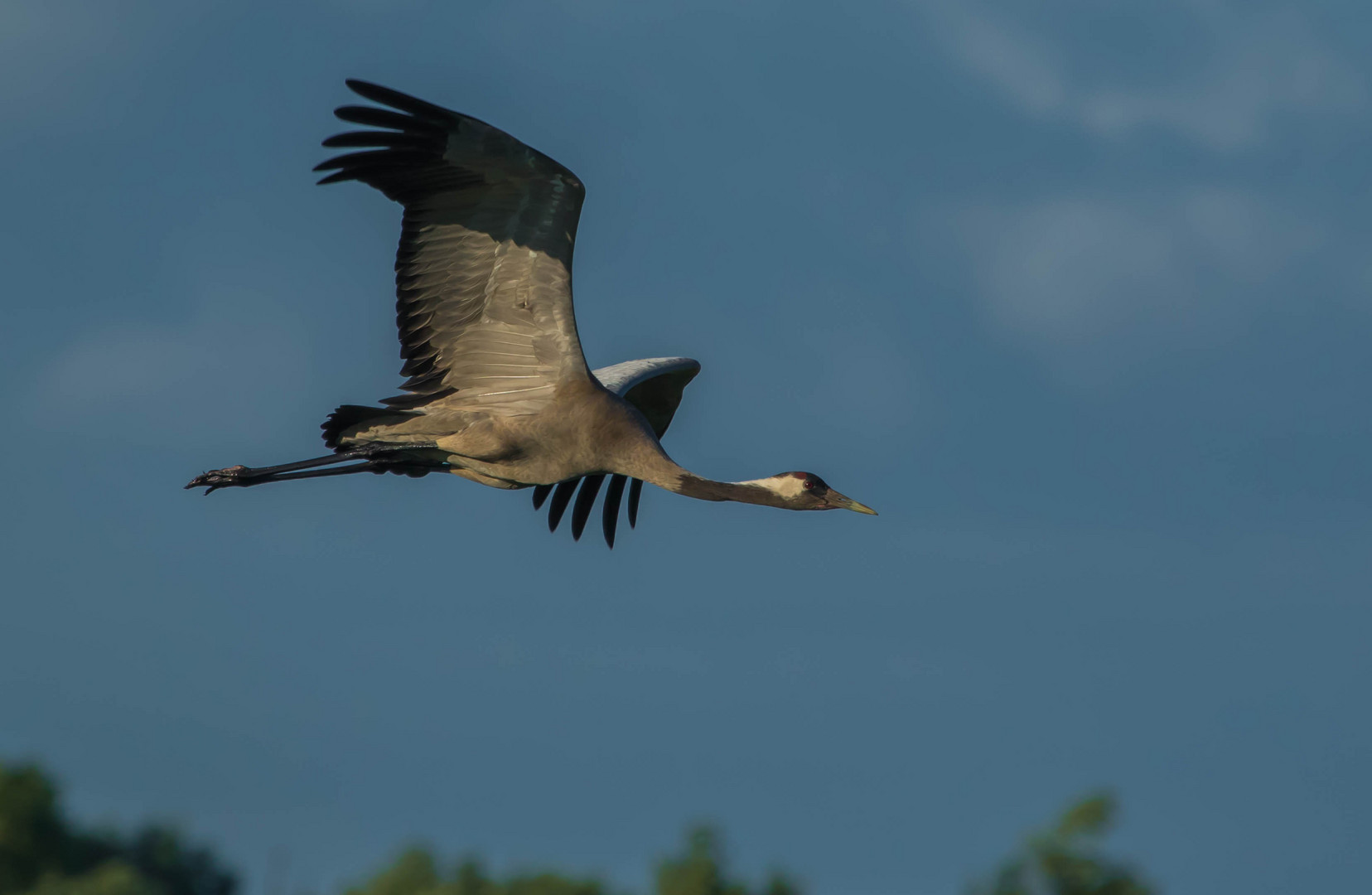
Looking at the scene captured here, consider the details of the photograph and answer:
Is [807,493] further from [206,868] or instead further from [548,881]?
[206,868]

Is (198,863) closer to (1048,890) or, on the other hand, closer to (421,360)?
(1048,890)

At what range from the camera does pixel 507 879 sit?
3250cm

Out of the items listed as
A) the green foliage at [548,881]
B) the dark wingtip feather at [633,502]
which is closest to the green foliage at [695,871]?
the green foliage at [548,881]

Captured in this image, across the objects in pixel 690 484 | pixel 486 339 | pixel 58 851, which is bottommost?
pixel 58 851

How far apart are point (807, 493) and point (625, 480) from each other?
2.86 metres

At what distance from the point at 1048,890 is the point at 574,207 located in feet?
54.7

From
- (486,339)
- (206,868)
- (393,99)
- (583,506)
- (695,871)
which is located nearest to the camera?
(393,99)

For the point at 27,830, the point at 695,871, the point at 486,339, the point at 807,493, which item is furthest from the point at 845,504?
the point at 27,830

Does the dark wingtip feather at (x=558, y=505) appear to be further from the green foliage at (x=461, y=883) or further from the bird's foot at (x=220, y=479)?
the green foliage at (x=461, y=883)

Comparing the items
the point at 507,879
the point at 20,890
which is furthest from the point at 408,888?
the point at 20,890

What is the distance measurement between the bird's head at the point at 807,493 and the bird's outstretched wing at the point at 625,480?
2222mm

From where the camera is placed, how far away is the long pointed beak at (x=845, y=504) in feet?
41.1

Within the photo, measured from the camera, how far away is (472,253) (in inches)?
474

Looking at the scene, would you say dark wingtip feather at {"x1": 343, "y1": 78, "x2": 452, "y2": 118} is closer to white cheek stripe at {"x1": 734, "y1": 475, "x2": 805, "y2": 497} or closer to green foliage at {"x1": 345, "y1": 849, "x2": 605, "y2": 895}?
white cheek stripe at {"x1": 734, "y1": 475, "x2": 805, "y2": 497}
